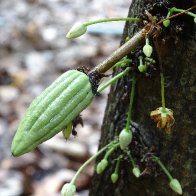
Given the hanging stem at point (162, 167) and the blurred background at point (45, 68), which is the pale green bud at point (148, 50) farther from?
the blurred background at point (45, 68)

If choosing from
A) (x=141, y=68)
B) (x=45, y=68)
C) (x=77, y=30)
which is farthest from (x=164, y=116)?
(x=45, y=68)

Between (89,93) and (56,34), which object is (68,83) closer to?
(89,93)

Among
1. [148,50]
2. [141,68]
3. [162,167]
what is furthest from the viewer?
[162,167]

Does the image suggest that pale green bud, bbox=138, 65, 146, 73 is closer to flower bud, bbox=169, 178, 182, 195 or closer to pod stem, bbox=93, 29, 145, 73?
pod stem, bbox=93, 29, 145, 73

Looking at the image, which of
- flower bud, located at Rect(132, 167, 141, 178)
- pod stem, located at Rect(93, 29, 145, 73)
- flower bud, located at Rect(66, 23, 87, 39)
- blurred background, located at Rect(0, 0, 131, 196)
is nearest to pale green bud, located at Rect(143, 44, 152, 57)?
pod stem, located at Rect(93, 29, 145, 73)

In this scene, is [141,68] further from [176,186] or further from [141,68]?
[176,186]

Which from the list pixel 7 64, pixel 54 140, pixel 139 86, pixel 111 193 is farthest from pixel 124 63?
pixel 7 64
